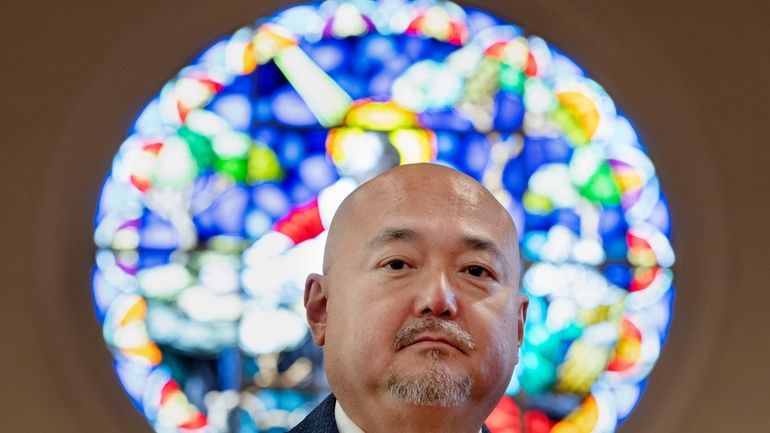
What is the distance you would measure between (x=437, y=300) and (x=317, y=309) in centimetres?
26

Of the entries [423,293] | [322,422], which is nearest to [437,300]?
[423,293]

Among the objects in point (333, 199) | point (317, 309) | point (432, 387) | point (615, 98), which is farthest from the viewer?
point (615, 98)

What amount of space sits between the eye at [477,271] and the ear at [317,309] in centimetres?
22

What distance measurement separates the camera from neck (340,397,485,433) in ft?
5.13

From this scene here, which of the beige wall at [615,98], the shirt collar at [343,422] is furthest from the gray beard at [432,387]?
the beige wall at [615,98]

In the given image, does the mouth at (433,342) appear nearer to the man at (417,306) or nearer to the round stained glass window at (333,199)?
the man at (417,306)

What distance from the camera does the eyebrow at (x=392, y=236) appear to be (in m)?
1.68

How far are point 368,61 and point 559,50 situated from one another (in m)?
0.63

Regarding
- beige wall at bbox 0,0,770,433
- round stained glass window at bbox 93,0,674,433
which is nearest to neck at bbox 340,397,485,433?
beige wall at bbox 0,0,770,433

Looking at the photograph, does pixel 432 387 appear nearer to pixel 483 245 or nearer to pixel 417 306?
pixel 417 306

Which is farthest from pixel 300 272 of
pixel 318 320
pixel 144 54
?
pixel 318 320

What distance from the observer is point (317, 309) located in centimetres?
181

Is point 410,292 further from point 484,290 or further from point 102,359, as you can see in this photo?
point 102,359

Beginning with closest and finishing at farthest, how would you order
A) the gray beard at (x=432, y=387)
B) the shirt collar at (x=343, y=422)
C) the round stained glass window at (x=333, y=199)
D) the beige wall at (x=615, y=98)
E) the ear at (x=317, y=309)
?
1. the gray beard at (x=432, y=387)
2. the shirt collar at (x=343, y=422)
3. the ear at (x=317, y=309)
4. the beige wall at (x=615, y=98)
5. the round stained glass window at (x=333, y=199)
